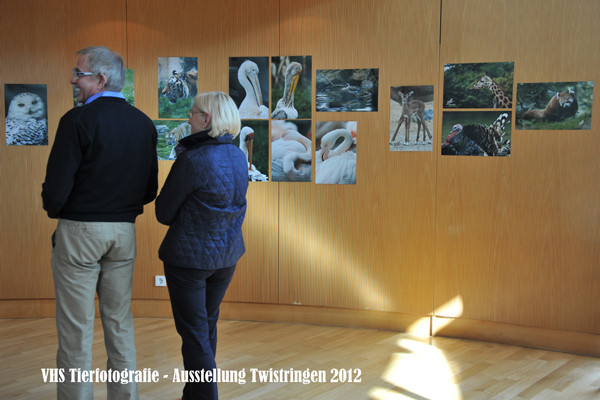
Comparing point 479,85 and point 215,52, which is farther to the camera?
point 215,52

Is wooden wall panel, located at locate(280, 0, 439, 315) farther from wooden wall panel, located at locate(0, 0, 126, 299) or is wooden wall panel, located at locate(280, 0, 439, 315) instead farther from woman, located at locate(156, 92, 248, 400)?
woman, located at locate(156, 92, 248, 400)

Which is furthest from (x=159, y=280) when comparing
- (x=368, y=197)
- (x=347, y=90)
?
(x=347, y=90)

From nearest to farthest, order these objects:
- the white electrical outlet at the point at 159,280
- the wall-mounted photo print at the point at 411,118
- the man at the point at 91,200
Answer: the man at the point at 91,200 < the wall-mounted photo print at the point at 411,118 < the white electrical outlet at the point at 159,280

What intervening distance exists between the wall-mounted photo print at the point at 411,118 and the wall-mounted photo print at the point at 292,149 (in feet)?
2.52

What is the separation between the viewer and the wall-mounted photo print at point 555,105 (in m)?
4.29

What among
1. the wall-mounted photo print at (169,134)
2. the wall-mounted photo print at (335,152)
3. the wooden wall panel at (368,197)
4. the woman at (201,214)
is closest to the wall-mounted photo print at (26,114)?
the wall-mounted photo print at (169,134)

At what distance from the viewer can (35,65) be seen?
198 inches

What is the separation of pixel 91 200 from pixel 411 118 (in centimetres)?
291

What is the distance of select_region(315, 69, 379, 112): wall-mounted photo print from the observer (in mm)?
4832

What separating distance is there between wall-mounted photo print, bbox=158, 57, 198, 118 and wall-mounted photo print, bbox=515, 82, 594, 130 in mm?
2817

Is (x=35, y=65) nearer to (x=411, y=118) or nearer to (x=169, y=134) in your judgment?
(x=169, y=134)

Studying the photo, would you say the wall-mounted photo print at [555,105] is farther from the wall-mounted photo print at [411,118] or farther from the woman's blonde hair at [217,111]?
the woman's blonde hair at [217,111]

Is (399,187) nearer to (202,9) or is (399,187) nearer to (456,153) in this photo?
(456,153)

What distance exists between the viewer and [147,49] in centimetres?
507
